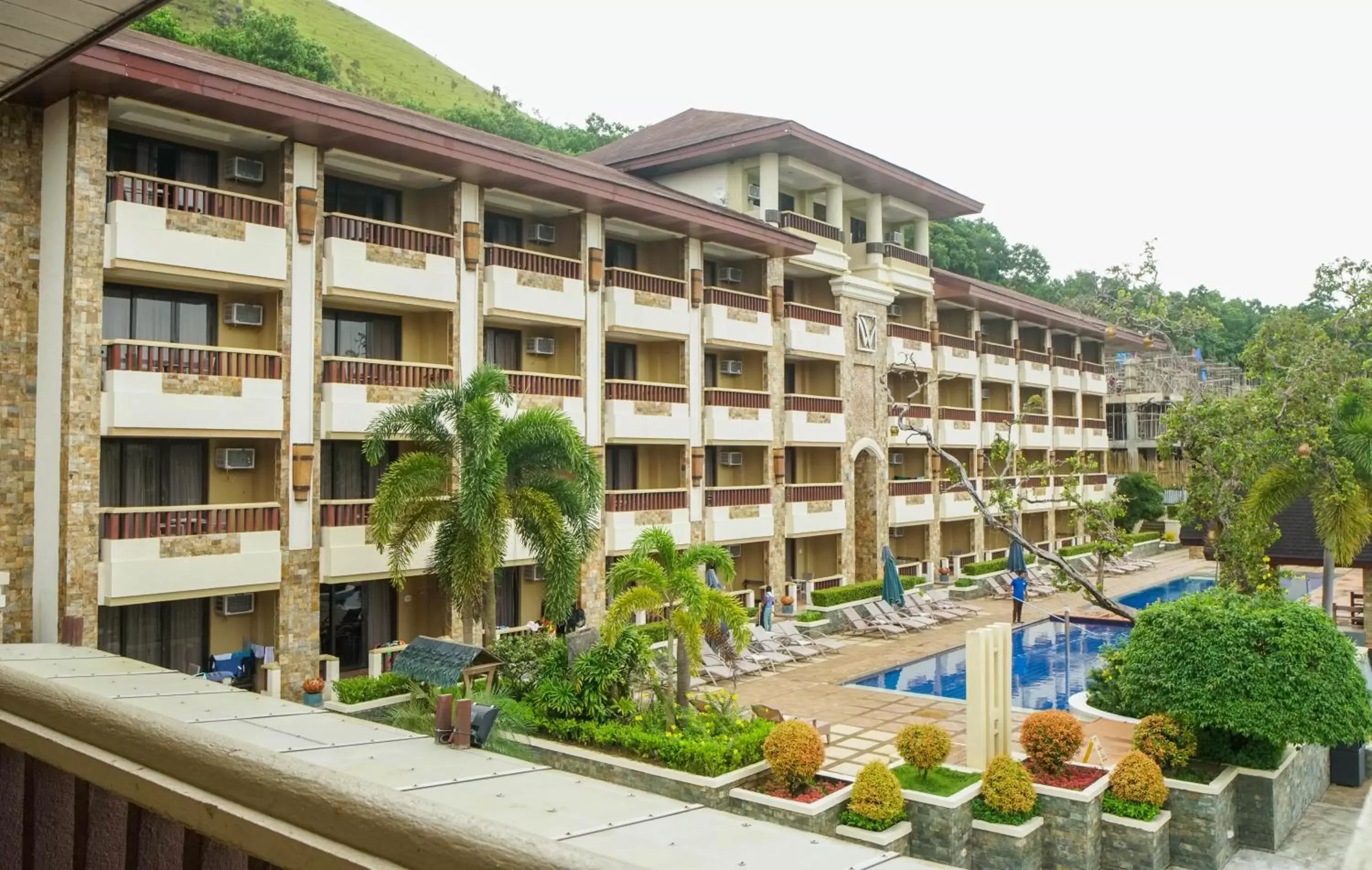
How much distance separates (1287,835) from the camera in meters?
13.6

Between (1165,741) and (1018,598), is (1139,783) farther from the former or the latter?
(1018,598)

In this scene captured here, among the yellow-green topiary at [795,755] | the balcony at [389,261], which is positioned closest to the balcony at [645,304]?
the balcony at [389,261]

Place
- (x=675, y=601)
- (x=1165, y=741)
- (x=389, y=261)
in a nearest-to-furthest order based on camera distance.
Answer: (x=1165, y=741)
(x=675, y=601)
(x=389, y=261)

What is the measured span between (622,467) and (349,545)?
9174mm

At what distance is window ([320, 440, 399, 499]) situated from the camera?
2095cm

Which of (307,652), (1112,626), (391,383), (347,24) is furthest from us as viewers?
(347,24)

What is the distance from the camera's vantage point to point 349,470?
21422mm

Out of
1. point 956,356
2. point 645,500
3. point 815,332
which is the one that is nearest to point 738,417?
point 645,500

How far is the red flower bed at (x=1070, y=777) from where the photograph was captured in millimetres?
12641

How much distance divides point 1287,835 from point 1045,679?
406 inches

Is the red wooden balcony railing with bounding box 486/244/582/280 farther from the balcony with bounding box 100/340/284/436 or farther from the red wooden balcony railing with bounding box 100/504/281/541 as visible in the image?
the red wooden balcony railing with bounding box 100/504/281/541

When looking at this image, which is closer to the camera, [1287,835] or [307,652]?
[1287,835]

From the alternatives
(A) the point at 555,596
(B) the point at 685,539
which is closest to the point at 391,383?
(A) the point at 555,596

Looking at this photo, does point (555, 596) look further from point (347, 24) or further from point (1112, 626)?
point (347, 24)
